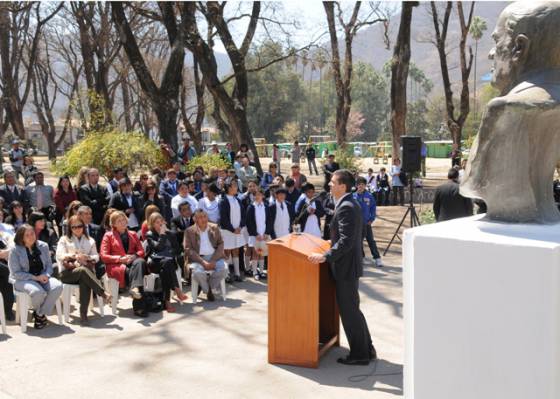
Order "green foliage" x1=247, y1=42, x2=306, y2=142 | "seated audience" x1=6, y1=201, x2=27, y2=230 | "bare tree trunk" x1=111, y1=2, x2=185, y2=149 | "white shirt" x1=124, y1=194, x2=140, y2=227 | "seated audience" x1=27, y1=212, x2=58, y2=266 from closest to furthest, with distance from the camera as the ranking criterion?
"seated audience" x1=27, y1=212, x2=58, y2=266
"seated audience" x1=6, y1=201, x2=27, y2=230
"white shirt" x1=124, y1=194, x2=140, y2=227
"bare tree trunk" x1=111, y1=2, x2=185, y2=149
"green foliage" x1=247, y1=42, x2=306, y2=142

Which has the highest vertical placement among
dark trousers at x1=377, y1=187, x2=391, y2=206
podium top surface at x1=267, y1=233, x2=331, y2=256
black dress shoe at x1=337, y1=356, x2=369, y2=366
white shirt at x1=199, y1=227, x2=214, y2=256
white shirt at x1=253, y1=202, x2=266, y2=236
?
podium top surface at x1=267, y1=233, x2=331, y2=256

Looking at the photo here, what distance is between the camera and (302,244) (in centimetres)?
607

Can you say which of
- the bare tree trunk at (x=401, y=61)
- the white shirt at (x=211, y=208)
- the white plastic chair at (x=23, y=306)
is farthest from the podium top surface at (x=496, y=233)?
the bare tree trunk at (x=401, y=61)

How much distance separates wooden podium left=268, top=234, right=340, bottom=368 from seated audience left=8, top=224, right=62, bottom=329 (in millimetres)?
2874

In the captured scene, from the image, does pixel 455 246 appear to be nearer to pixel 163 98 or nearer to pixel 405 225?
pixel 405 225

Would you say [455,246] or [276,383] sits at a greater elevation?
[455,246]

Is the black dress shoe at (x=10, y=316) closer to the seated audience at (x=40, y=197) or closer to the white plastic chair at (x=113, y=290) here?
the white plastic chair at (x=113, y=290)

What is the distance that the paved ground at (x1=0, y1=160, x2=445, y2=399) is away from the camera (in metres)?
5.49

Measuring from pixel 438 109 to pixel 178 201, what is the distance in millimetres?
75997

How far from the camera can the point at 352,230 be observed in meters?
5.81

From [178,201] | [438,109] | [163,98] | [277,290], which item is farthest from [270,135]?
[277,290]

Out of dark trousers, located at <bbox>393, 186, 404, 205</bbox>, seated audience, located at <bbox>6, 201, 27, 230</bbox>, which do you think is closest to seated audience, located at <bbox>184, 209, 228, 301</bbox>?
seated audience, located at <bbox>6, 201, 27, 230</bbox>

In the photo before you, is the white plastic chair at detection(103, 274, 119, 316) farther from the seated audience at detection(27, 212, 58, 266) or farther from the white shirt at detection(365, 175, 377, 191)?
the white shirt at detection(365, 175, 377, 191)

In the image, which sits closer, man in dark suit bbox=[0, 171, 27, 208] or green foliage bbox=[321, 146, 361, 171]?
man in dark suit bbox=[0, 171, 27, 208]
